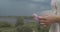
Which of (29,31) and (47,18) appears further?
(29,31)

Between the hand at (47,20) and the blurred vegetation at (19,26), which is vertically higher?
the hand at (47,20)

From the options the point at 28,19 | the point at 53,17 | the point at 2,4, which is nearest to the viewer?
the point at 53,17

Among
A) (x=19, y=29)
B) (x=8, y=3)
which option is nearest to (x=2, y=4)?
(x=8, y=3)

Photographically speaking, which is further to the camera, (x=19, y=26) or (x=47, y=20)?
(x=19, y=26)

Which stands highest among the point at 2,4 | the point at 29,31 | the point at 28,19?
the point at 2,4

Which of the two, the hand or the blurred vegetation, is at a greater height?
the hand

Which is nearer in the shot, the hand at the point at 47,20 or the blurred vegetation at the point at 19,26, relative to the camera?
the hand at the point at 47,20

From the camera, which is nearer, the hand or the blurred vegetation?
the hand

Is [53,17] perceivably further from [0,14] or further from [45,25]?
[0,14]

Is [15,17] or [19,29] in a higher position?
[15,17]

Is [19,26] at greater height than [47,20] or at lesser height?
lesser

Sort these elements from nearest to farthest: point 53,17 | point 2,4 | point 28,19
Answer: point 53,17, point 28,19, point 2,4
